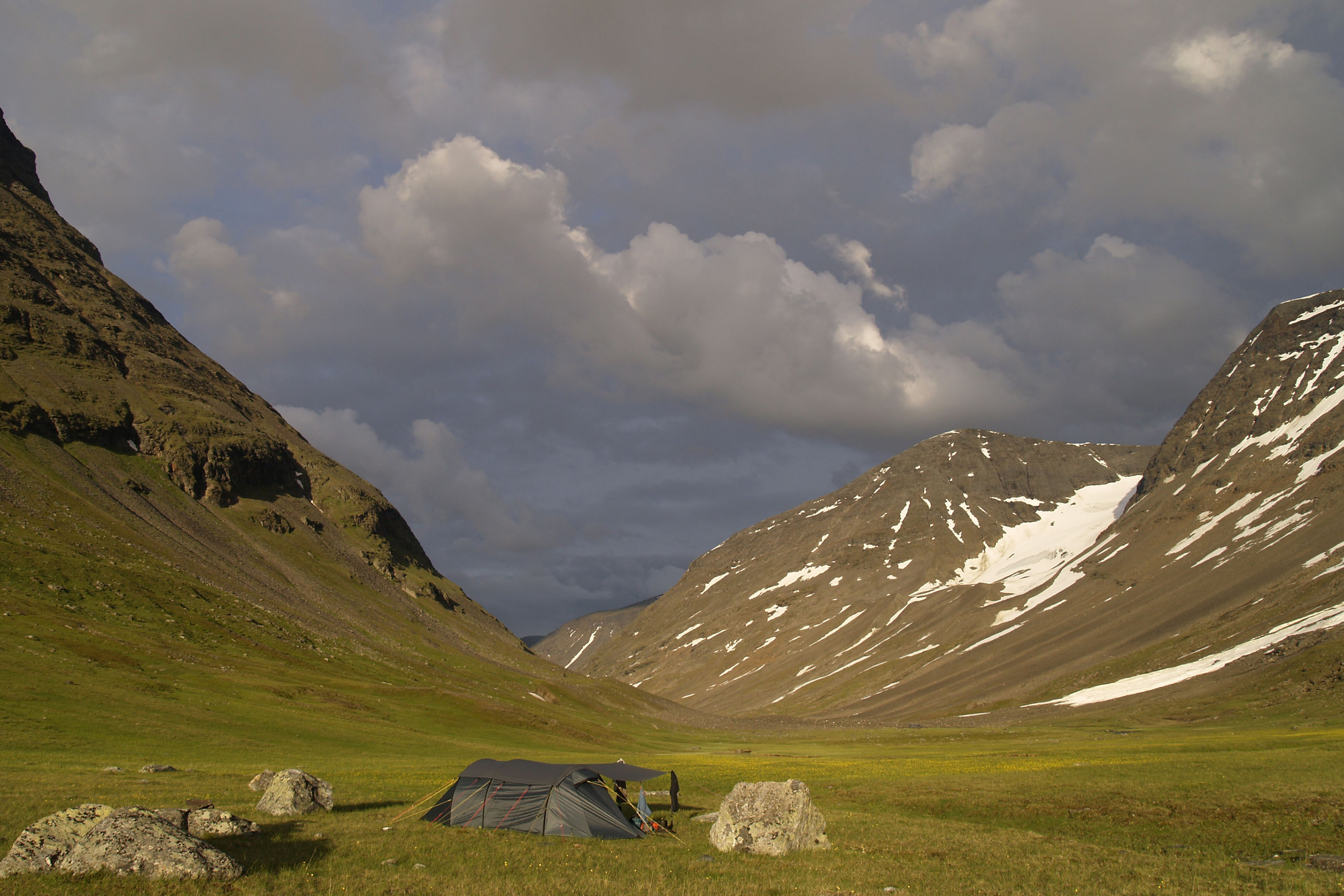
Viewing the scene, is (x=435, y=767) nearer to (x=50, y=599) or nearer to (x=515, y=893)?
(x=515, y=893)

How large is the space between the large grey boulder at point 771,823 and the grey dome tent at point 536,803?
436 cm

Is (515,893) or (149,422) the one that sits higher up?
(149,422)

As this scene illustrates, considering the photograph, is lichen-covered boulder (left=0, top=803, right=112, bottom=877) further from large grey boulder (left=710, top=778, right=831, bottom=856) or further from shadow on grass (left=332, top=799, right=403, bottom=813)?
large grey boulder (left=710, top=778, right=831, bottom=856)

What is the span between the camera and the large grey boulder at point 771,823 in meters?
27.2

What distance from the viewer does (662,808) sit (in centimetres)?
3841

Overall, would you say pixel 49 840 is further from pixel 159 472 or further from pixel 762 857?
pixel 159 472

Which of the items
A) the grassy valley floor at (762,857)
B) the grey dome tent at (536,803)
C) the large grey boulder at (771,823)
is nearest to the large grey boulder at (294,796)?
the grassy valley floor at (762,857)

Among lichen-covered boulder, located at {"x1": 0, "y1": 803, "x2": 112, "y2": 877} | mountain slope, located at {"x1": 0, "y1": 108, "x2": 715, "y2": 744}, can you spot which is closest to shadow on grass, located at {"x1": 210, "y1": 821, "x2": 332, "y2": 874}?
lichen-covered boulder, located at {"x1": 0, "y1": 803, "x2": 112, "y2": 877}

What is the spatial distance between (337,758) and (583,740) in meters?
43.1

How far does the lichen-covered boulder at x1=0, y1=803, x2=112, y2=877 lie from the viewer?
17328 millimetres

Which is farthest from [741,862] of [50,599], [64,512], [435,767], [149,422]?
[149,422]

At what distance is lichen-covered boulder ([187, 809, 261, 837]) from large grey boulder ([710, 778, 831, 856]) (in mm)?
15873

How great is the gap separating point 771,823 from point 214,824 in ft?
59.2

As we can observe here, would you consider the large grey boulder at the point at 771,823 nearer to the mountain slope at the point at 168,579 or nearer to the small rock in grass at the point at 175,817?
the small rock in grass at the point at 175,817
